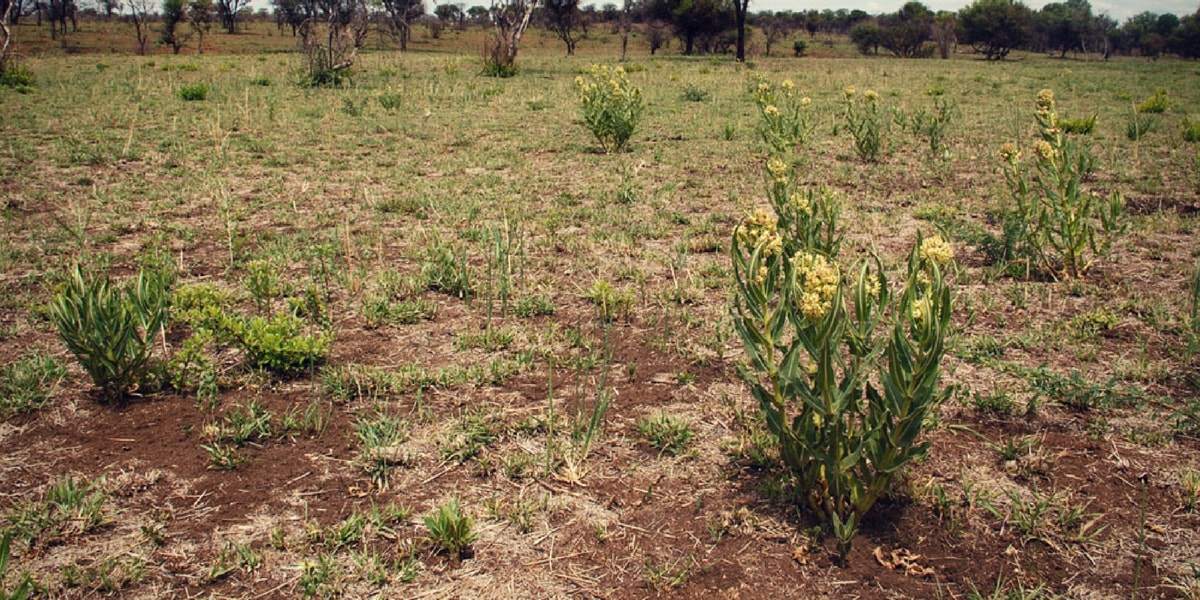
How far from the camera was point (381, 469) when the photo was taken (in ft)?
8.09

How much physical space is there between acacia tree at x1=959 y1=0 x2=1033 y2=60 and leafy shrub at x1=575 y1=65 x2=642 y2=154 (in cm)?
4866

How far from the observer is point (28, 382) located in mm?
2869

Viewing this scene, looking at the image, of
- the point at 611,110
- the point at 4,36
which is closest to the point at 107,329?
the point at 611,110

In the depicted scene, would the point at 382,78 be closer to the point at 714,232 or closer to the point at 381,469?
the point at 714,232

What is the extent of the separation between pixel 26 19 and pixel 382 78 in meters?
57.9

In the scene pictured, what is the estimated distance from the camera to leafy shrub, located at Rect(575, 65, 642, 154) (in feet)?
25.3

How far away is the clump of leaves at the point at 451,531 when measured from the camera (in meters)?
2.10

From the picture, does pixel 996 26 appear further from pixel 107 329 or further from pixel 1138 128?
pixel 107 329

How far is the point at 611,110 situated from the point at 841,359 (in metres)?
6.22

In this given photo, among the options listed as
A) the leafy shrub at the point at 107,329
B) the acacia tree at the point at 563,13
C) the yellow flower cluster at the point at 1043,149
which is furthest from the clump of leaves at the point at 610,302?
the acacia tree at the point at 563,13

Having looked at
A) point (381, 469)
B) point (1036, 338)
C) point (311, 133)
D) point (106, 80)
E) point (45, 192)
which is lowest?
point (381, 469)

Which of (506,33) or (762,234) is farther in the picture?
(506,33)

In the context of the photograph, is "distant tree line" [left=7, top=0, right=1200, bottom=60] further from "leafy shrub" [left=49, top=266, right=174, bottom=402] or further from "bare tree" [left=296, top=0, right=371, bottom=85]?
"leafy shrub" [left=49, top=266, right=174, bottom=402]

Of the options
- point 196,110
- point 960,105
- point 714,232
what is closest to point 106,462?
point 714,232
